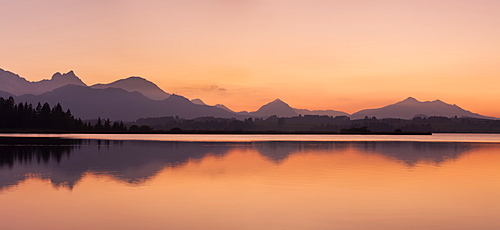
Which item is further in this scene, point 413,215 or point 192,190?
point 192,190

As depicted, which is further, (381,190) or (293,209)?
(381,190)

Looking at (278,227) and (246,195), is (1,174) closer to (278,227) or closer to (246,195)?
(246,195)

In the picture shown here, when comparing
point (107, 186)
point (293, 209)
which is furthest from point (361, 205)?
point (107, 186)

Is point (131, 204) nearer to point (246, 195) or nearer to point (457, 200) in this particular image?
point (246, 195)

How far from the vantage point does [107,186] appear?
35000mm

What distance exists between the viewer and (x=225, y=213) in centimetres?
2514

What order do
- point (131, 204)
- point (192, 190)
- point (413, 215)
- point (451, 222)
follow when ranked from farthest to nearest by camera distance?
point (192, 190)
point (131, 204)
point (413, 215)
point (451, 222)

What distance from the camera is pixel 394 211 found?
26.1 metres

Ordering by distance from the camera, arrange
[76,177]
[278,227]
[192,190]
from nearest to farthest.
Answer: [278,227] < [192,190] < [76,177]

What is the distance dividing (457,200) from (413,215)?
23.5 ft

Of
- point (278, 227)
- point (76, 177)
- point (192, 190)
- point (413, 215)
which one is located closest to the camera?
point (278, 227)

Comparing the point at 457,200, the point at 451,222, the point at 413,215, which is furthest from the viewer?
the point at 457,200

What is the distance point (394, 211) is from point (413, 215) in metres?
1.26

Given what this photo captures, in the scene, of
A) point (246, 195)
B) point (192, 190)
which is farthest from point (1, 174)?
point (246, 195)
